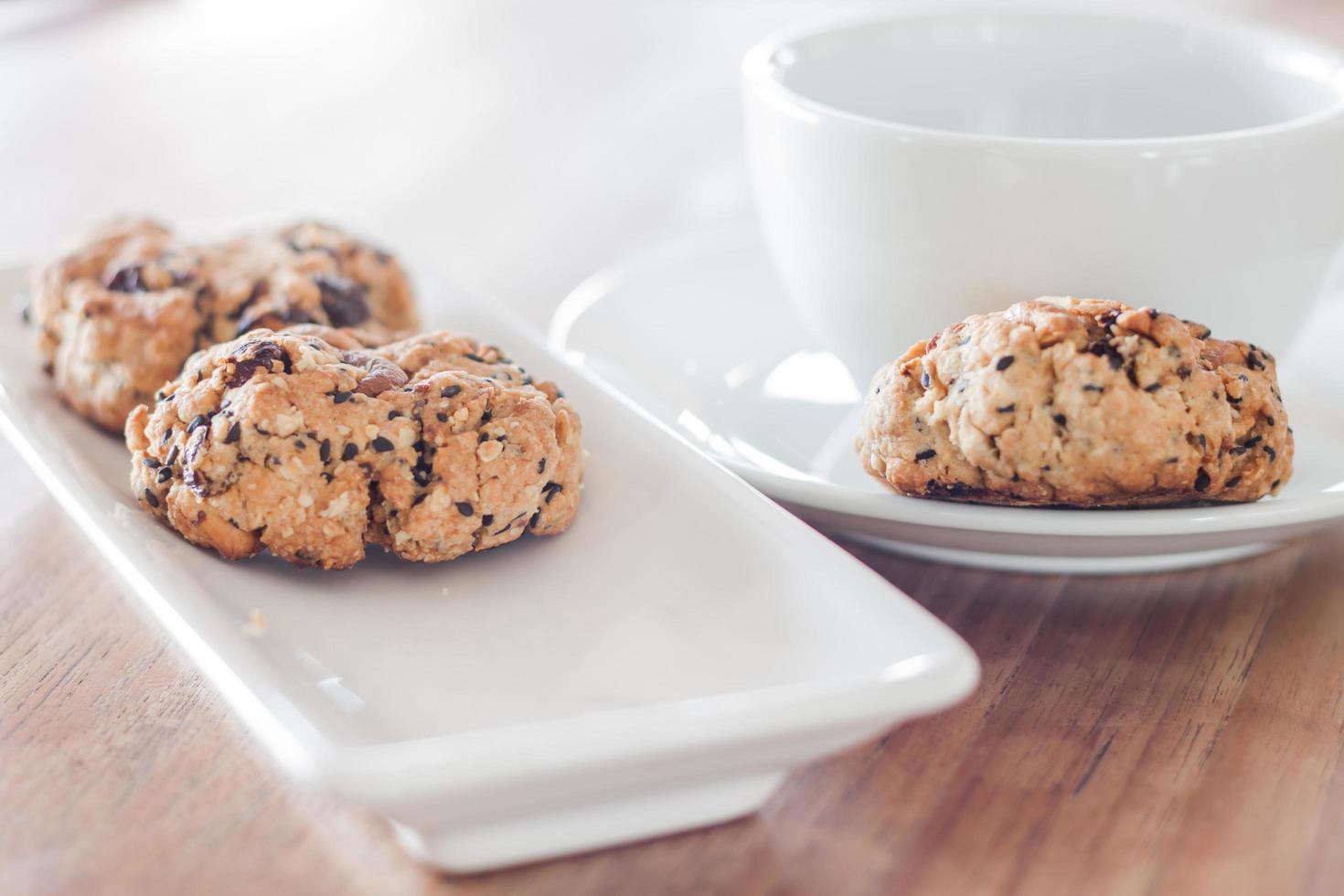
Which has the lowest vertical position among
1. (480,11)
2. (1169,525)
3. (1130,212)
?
(480,11)

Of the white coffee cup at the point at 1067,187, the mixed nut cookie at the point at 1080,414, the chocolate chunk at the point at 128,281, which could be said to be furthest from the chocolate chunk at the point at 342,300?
the mixed nut cookie at the point at 1080,414

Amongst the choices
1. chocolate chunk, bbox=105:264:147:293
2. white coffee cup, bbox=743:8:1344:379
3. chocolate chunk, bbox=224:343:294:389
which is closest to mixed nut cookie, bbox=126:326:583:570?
chocolate chunk, bbox=224:343:294:389

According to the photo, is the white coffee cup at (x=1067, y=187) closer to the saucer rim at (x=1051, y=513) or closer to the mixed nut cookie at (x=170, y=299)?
the saucer rim at (x=1051, y=513)

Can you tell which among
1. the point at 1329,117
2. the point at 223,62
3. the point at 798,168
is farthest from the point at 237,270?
the point at 223,62

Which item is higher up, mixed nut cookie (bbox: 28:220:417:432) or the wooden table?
mixed nut cookie (bbox: 28:220:417:432)

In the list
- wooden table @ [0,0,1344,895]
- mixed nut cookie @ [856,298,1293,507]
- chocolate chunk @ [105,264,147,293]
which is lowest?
wooden table @ [0,0,1344,895]

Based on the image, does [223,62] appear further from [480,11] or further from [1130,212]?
[1130,212]

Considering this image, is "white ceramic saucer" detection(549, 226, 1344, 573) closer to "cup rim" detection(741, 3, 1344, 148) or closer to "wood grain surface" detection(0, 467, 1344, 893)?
"wood grain surface" detection(0, 467, 1344, 893)
